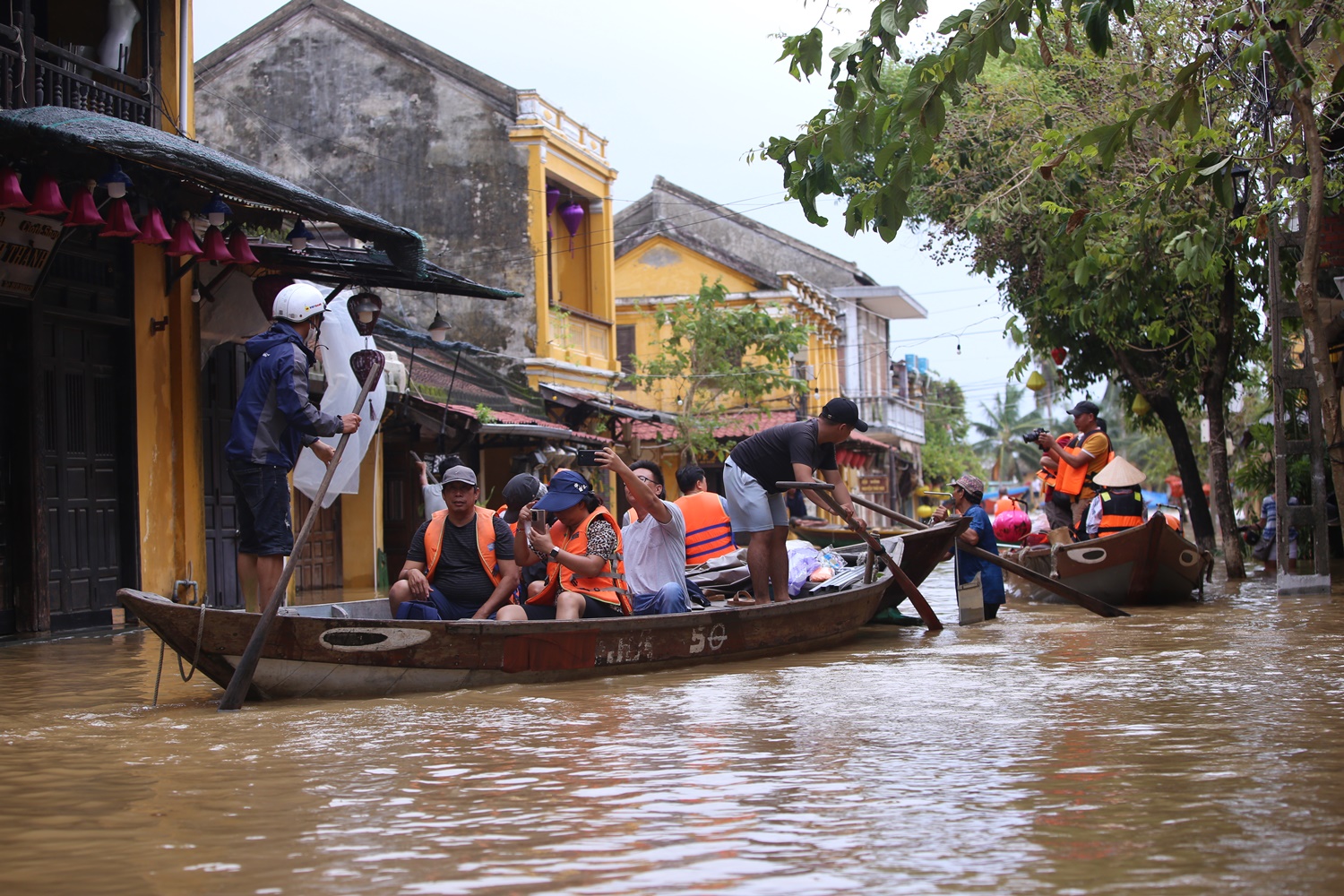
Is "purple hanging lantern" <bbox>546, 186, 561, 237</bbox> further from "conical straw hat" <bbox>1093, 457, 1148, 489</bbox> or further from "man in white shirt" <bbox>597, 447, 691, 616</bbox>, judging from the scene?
"man in white shirt" <bbox>597, 447, 691, 616</bbox>

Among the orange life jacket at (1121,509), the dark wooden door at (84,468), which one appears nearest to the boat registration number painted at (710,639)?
the dark wooden door at (84,468)

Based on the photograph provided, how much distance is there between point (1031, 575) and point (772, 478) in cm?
265

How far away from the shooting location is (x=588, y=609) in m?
7.07

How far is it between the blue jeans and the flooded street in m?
0.37

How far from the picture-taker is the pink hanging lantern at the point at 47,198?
8398 millimetres

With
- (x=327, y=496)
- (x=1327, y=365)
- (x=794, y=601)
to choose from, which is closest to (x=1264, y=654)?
(x=794, y=601)

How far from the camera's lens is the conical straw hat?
12.0 m

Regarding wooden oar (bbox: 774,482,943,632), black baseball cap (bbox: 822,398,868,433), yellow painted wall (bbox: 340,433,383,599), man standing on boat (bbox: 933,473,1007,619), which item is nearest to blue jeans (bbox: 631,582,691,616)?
wooden oar (bbox: 774,482,943,632)

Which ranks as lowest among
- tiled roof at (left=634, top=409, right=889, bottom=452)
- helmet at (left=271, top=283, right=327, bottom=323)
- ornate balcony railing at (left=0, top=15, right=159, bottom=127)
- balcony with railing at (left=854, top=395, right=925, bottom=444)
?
helmet at (left=271, top=283, right=327, bottom=323)

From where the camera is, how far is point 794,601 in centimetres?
811

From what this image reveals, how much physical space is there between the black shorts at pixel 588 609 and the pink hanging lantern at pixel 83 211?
12.9ft

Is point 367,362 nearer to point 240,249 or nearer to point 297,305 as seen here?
point 297,305

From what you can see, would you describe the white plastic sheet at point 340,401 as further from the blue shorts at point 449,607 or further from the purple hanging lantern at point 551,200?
the purple hanging lantern at point 551,200

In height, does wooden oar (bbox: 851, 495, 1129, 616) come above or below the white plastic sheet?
below
